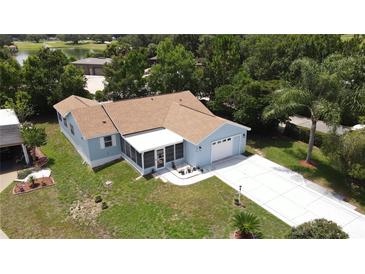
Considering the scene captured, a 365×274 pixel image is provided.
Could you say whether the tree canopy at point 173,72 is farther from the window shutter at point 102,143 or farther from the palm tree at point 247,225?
the palm tree at point 247,225

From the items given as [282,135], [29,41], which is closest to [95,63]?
[282,135]

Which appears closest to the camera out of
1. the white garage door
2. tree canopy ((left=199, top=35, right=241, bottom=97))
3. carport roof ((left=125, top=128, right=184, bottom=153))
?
carport roof ((left=125, top=128, right=184, bottom=153))

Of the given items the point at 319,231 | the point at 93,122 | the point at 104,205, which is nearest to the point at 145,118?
the point at 93,122

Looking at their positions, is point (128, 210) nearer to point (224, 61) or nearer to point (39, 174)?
point (39, 174)

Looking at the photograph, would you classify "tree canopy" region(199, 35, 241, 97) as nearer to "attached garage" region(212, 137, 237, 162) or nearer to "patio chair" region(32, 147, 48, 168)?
"attached garage" region(212, 137, 237, 162)

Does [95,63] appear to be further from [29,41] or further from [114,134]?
[29,41]

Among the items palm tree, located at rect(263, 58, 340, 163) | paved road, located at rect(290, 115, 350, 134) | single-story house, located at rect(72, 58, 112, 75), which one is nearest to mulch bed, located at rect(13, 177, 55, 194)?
palm tree, located at rect(263, 58, 340, 163)
